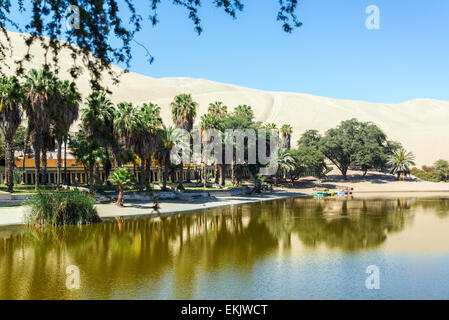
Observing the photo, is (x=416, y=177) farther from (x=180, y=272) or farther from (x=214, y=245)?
(x=180, y=272)

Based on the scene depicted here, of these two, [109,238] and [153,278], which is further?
[109,238]

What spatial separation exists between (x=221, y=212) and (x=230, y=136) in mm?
23404

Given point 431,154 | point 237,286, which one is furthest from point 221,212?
point 431,154

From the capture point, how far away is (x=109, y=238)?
1081 inches

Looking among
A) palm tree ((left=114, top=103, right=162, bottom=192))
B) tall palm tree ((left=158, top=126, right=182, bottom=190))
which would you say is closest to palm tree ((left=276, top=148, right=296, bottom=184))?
tall palm tree ((left=158, top=126, right=182, bottom=190))

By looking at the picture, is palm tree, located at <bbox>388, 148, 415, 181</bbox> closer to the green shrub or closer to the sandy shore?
the sandy shore

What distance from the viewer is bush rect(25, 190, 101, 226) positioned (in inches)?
1208

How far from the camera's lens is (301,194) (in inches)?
2992

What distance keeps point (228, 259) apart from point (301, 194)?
56491 millimetres

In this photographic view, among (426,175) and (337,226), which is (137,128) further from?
(426,175)

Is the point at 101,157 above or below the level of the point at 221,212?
above

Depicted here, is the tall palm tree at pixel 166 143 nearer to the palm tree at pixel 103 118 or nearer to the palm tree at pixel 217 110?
the palm tree at pixel 103 118

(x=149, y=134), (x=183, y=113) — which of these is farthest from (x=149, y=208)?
(x=183, y=113)

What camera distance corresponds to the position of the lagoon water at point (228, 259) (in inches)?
612
